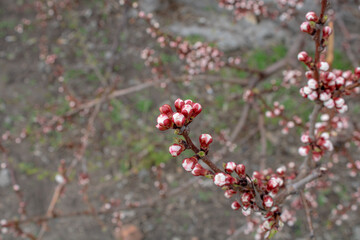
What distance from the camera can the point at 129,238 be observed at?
3.41 meters

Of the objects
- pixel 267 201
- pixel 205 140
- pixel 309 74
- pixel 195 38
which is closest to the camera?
pixel 205 140

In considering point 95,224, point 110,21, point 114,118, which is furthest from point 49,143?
point 110,21

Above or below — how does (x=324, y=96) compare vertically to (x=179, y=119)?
below

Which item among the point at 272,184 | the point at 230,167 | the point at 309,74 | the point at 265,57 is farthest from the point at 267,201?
the point at 265,57

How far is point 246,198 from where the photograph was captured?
42.3 inches

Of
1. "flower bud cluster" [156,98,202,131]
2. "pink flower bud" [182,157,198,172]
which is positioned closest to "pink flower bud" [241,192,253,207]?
"pink flower bud" [182,157,198,172]

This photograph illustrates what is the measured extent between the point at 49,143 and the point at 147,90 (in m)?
1.51

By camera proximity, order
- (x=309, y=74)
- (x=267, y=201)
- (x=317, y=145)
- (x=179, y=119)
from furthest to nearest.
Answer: (x=317, y=145)
(x=309, y=74)
(x=267, y=201)
(x=179, y=119)

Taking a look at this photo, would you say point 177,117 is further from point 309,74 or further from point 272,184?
point 309,74

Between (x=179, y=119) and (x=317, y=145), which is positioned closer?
(x=179, y=119)

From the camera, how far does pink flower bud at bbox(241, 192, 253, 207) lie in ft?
3.53

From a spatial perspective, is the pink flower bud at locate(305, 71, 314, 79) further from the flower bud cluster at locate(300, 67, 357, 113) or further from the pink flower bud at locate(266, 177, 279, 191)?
the pink flower bud at locate(266, 177, 279, 191)

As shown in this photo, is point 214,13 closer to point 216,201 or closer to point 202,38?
point 202,38

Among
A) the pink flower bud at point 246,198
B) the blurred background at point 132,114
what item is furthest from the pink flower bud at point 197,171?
the blurred background at point 132,114
